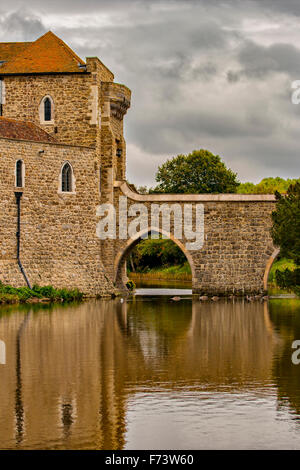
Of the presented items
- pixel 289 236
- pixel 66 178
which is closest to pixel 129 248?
pixel 66 178

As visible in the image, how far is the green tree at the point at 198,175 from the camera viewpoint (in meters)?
66.2

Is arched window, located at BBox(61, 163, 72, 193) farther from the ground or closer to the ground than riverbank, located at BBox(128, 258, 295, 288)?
farther from the ground

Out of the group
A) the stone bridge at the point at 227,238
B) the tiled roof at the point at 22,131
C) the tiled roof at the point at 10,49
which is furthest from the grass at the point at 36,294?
the tiled roof at the point at 10,49

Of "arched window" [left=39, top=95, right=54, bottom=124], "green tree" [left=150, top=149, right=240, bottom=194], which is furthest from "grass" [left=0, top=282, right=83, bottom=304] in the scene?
"green tree" [left=150, top=149, right=240, bottom=194]

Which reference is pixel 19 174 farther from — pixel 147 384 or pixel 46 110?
pixel 147 384

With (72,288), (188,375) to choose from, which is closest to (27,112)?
(72,288)

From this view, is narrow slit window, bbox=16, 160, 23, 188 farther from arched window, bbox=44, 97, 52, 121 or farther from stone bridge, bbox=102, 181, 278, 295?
stone bridge, bbox=102, 181, 278, 295

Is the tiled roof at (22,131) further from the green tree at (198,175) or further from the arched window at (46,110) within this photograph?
the green tree at (198,175)

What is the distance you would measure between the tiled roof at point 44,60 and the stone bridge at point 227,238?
8.29 m

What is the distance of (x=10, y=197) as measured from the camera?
3912 centimetres

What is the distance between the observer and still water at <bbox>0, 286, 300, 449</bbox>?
1271cm

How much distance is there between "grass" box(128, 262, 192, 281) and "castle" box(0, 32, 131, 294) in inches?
953

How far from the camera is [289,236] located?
25.7 m

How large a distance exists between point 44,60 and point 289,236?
23597 millimetres
